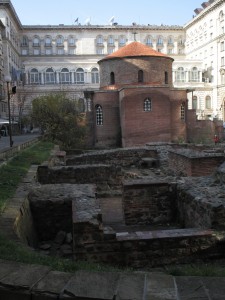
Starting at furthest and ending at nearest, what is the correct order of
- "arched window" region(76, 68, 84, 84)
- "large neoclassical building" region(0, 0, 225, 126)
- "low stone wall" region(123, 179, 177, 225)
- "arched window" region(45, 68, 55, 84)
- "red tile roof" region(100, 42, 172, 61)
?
"arched window" region(76, 68, 84, 84) < "arched window" region(45, 68, 55, 84) < "large neoclassical building" region(0, 0, 225, 126) < "red tile roof" region(100, 42, 172, 61) < "low stone wall" region(123, 179, 177, 225)

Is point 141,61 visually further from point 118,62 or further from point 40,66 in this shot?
point 40,66

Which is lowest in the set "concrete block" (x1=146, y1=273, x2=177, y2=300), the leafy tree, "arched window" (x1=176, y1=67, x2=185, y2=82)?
"concrete block" (x1=146, y1=273, x2=177, y2=300)

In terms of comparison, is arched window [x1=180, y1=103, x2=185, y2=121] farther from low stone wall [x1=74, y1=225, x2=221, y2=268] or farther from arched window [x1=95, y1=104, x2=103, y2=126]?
low stone wall [x1=74, y1=225, x2=221, y2=268]

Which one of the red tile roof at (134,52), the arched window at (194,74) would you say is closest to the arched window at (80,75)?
the arched window at (194,74)

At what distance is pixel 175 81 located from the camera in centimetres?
6456

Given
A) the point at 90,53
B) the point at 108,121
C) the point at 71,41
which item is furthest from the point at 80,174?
the point at 71,41

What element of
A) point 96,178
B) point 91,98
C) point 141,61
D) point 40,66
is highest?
point 40,66

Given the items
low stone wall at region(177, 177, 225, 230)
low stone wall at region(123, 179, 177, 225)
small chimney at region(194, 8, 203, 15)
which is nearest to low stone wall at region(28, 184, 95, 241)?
low stone wall at region(123, 179, 177, 225)

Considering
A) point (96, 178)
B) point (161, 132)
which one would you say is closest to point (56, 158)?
point (96, 178)

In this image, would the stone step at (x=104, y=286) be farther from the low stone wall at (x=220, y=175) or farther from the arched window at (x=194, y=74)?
the arched window at (x=194, y=74)

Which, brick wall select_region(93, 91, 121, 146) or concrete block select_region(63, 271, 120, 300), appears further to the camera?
brick wall select_region(93, 91, 121, 146)

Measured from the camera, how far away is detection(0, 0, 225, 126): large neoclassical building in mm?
59719

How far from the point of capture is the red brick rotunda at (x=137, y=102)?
3322cm

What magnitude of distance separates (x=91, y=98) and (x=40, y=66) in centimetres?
3128
